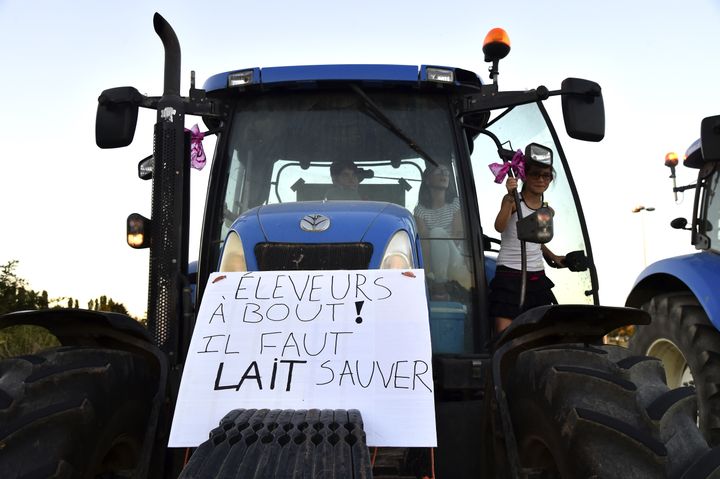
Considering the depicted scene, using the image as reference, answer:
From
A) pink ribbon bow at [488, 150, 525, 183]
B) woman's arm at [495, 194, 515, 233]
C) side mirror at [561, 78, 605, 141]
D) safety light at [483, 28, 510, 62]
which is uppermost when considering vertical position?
safety light at [483, 28, 510, 62]

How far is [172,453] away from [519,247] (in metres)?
2.11

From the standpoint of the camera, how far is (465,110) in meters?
4.07

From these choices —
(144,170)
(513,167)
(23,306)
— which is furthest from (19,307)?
(513,167)

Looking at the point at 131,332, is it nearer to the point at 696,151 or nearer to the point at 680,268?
the point at 680,268

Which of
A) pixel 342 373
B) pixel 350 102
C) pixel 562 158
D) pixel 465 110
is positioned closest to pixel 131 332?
pixel 342 373

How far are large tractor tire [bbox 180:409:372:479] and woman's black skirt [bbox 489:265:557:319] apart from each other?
1590 mm

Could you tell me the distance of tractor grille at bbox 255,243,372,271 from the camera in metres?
3.28

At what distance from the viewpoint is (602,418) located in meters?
2.39

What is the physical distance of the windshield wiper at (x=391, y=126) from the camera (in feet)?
13.2

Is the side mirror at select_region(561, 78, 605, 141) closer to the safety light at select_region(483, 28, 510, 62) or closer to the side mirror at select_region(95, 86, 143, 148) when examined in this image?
the safety light at select_region(483, 28, 510, 62)

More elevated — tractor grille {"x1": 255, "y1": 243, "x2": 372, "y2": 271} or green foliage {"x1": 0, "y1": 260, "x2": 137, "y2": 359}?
tractor grille {"x1": 255, "y1": 243, "x2": 372, "y2": 271}

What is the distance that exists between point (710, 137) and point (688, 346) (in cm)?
140

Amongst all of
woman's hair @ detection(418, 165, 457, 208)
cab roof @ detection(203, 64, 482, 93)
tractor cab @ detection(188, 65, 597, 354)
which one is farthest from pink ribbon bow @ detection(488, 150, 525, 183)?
cab roof @ detection(203, 64, 482, 93)

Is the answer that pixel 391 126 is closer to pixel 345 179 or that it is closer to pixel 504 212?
pixel 345 179
